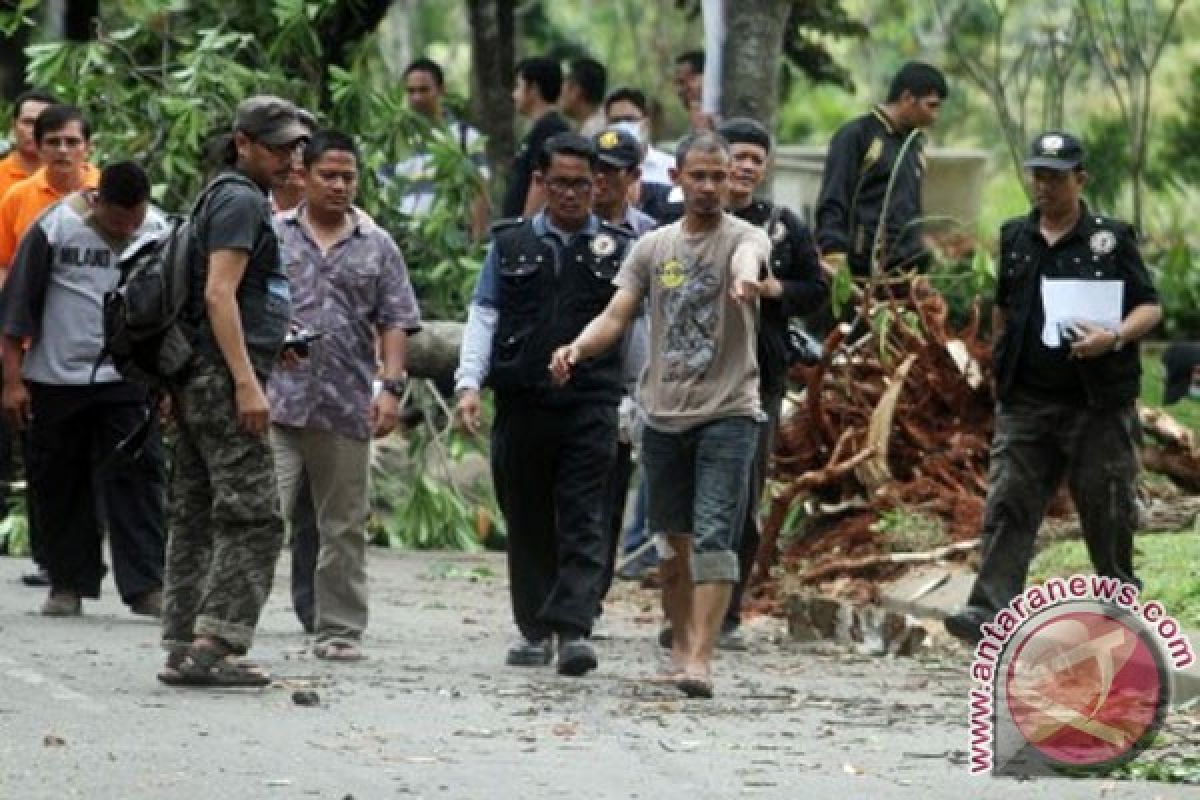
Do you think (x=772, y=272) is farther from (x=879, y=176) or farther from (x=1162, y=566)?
(x=879, y=176)

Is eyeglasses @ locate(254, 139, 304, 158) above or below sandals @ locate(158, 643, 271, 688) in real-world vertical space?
above

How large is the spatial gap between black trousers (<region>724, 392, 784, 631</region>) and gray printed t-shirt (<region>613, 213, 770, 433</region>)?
114 cm

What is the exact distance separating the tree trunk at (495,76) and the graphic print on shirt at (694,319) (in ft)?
37.4

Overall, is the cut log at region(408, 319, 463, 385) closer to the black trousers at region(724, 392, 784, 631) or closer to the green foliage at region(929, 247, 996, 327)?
the green foliage at region(929, 247, 996, 327)

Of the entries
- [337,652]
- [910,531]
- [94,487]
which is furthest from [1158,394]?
[337,652]

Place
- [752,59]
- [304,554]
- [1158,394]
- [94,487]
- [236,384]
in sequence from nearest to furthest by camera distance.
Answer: [236,384], [304,554], [94,487], [752,59], [1158,394]

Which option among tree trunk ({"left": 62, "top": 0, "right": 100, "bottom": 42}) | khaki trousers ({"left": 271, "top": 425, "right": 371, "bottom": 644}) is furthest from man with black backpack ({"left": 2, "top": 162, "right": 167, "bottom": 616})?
tree trunk ({"left": 62, "top": 0, "right": 100, "bottom": 42})

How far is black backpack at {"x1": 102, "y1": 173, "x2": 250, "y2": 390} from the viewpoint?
11703mm

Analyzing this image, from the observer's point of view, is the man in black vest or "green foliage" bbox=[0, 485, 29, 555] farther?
"green foliage" bbox=[0, 485, 29, 555]

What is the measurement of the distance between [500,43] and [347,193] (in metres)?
11.6

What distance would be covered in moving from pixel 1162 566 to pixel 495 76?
1079 centimetres

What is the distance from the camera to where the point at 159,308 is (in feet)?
38.5

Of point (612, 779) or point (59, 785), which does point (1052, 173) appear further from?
point (59, 785)

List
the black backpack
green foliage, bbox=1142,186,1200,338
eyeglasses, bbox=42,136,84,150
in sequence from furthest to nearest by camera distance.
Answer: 1. green foliage, bbox=1142,186,1200,338
2. eyeglasses, bbox=42,136,84,150
3. the black backpack
